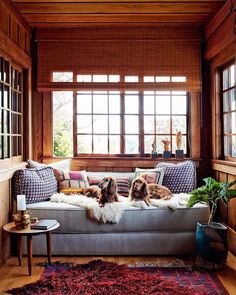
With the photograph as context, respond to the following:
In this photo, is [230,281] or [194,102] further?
[194,102]

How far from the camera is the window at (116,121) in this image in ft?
15.1

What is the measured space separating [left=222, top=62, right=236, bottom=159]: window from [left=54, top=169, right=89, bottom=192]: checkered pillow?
1.69 m

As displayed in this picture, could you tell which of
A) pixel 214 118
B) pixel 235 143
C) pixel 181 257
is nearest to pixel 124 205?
pixel 181 257

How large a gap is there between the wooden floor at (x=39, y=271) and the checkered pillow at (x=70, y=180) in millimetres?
861

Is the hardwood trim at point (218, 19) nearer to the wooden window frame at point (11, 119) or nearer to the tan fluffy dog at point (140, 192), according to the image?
the tan fluffy dog at point (140, 192)

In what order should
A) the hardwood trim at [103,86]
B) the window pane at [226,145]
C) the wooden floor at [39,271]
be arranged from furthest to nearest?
the hardwood trim at [103,86]
the window pane at [226,145]
the wooden floor at [39,271]

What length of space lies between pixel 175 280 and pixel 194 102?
7.82 feet

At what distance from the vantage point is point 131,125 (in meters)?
4.61

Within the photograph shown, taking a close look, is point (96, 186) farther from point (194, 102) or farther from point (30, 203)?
point (194, 102)

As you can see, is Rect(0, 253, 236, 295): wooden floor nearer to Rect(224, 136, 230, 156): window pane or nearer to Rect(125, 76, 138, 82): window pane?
Rect(224, 136, 230, 156): window pane

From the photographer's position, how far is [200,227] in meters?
3.23

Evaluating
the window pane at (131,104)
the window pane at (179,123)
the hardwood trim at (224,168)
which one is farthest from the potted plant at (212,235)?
the window pane at (131,104)

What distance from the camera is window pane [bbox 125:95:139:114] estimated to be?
4.59 m

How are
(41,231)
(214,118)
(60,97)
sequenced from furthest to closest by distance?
(60,97)
(214,118)
(41,231)
